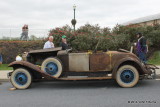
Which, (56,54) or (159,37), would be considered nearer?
(56,54)

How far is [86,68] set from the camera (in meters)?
6.43

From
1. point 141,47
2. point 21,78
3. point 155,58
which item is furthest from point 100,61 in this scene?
point 155,58

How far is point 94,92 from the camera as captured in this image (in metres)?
5.98

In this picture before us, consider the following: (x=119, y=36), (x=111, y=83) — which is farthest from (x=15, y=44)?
(x=111, y=83)

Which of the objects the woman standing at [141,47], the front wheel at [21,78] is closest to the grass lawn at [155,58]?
the woman standing at [141,47]

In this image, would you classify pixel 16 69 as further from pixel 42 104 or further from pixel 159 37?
A: pixel 159 37

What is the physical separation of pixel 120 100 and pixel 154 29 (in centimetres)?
1144

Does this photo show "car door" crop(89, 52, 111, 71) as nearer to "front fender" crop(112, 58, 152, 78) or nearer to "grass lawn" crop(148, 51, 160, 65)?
"front fender" crop(112, 58, 152, 78)

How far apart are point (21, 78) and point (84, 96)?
2273mm

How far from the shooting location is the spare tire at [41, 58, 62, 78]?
20.9ft

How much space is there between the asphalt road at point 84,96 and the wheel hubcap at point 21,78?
324 millimetres

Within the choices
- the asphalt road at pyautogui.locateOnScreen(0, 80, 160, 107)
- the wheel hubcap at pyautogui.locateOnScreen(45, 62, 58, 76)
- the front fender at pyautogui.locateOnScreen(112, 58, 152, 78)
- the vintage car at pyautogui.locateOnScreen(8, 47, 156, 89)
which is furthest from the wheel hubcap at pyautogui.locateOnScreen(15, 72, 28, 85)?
the front fender at pyautogui.locateOnScreen(112, 58, 152, 78)

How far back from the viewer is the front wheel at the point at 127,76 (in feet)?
20.6

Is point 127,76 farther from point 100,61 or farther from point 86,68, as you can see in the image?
point 86,68
